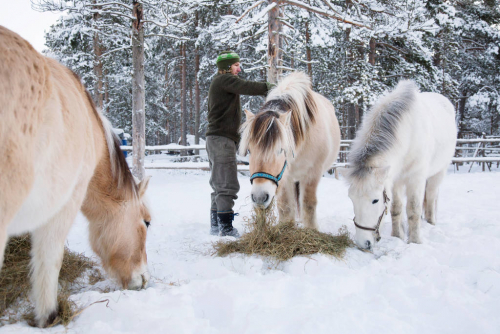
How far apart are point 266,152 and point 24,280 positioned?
7.63 ft

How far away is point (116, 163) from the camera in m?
2.43

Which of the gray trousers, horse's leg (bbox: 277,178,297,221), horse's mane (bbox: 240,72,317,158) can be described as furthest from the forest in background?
horse's leg (bbox: 277,178,297,221)

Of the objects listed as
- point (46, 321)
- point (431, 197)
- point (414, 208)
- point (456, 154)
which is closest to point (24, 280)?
point (46, 321)

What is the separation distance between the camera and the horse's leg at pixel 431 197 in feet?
16.4

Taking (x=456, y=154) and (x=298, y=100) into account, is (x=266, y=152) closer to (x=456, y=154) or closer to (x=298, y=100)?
(x=298, y=100)

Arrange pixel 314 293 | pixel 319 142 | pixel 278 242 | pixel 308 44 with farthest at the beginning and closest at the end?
pixel 308 44 → pixel 319 142 → pixel 278 242 → pixel 314 293

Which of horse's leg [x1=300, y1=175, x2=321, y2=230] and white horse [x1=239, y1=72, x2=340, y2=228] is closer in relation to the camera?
white horse [x1=239, y1=72, x2=340, y2=228]

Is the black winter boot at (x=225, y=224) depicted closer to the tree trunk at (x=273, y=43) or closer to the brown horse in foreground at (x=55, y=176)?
the brown horse in foreground at (x=55, y=176)

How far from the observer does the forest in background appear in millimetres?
7340

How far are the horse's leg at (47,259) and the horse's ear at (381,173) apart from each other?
9.23 ft

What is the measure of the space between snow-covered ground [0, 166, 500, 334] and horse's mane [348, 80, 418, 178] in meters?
0.99

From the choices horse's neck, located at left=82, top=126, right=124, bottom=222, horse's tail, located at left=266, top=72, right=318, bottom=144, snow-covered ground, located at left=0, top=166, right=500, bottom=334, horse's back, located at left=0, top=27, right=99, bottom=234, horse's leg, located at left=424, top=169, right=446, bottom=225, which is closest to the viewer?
horse's back, located at left=0, top=27, right=99, bottom=234

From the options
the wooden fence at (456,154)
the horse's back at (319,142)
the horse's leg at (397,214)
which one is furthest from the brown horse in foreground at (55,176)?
the wooden fence at (456,154)

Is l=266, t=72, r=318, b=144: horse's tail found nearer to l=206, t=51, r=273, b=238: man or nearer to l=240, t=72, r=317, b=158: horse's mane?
l=240, t=72, r=317, b=158: horse's mane
